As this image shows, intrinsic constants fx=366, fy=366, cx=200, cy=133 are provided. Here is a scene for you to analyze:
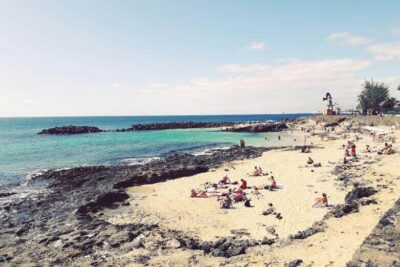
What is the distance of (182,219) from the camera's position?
21406mm

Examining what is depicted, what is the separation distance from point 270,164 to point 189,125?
81.6 metres

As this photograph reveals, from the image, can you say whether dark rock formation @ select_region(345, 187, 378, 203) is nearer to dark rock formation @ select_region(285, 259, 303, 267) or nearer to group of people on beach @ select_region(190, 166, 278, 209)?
group of people on beach @ select_region(190, 166, 278, 209)

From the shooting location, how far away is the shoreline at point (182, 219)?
14.9 m

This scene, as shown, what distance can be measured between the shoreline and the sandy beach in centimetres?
6

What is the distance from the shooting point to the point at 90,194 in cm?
2817

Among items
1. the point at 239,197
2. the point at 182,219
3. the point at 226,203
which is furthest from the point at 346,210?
the point at 182,219

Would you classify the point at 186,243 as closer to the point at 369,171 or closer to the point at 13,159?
the point at 369,171

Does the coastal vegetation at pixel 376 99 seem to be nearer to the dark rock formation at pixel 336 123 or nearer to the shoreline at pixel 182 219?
the dark rock formation at pixel 336 123

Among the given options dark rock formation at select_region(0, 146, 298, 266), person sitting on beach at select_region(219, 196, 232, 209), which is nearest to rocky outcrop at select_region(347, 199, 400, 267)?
dark rock formation at select_region(0, 146, 298, 266)

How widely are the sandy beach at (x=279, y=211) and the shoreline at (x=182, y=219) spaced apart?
0.06 metres

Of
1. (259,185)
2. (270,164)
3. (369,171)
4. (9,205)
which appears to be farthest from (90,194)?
(369,171)

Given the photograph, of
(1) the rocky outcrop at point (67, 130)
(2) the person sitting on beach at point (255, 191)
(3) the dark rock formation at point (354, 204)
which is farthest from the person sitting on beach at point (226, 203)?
(1) the rocky outcrop at point (67, 130)

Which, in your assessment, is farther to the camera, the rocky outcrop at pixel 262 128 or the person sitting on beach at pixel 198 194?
the rocky outcrop at pixel 262 128

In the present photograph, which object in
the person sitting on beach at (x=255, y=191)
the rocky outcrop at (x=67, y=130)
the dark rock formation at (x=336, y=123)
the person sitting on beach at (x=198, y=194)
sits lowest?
the person sitting on beach at (x=198, y=194)
